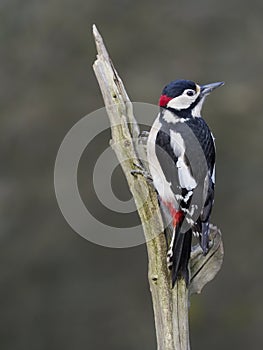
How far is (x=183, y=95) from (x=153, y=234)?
18.1 inches

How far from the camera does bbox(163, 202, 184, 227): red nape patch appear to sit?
2.42 meters

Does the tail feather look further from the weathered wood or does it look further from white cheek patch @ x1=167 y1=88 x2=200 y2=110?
white cheek patch @ x1=167 y1=88 x2=200 y2=110

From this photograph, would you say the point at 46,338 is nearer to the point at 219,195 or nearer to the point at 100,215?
the point at 100,215

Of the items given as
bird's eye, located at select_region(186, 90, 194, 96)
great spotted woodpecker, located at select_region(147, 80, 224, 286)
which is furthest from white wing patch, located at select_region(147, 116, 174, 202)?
bird's eye, located at select_region(186, 90, 194, 96)

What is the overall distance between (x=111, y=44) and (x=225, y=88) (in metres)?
0.70

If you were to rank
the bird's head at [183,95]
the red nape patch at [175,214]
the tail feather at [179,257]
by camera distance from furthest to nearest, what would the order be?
the bird's head at [183,95], the red nape patch at [175,214], the tail feather at [179,257]

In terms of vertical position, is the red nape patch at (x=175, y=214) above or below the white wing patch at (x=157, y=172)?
below

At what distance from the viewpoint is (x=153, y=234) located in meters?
2.37

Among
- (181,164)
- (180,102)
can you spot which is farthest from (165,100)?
(181,164)

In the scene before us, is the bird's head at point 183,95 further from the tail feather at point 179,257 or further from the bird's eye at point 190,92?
the tail feather at point 179,257

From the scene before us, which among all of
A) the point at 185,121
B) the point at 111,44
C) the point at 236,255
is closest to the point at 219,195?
the point at 236,255

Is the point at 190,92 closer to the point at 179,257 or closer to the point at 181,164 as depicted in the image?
the point at 181,164

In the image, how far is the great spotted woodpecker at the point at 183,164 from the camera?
7.78 feet

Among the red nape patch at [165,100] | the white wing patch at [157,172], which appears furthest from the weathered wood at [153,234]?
the red nape patch at [165,100]
